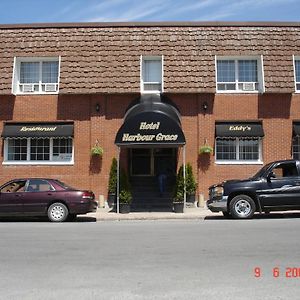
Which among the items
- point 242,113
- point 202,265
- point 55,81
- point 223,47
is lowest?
point 202,265

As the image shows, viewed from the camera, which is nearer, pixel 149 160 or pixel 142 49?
pixel 142 49

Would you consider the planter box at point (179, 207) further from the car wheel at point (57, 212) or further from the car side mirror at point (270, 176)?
the car wheel at point (57, 212)

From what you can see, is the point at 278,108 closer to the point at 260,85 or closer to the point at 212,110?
the point at 260,85

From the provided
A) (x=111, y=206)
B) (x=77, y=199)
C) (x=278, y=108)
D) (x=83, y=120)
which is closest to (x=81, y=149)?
(x=83, y=120)

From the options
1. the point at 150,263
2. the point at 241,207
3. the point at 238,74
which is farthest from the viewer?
the point at 238,74

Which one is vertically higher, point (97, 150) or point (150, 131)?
point (150, 131)

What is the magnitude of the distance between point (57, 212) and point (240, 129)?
9.04 m

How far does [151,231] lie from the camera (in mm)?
12945

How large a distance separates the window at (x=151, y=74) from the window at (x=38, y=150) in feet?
13.7

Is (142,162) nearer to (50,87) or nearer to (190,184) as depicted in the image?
(190,184)

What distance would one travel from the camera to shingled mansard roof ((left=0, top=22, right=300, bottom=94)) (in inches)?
834

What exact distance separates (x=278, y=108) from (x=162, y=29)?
6319 mm

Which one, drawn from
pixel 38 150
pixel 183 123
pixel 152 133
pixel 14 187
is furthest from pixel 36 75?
pixel 14 187

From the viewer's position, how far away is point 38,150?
72.0 ft
